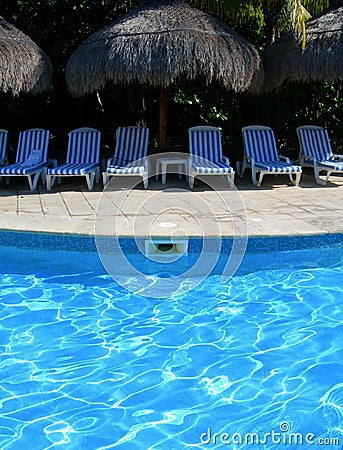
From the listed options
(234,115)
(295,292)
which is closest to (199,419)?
(295,292)

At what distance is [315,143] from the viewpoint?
9.59 m

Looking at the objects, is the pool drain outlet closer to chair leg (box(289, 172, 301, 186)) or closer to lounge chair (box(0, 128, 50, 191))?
lounge chair (box(0, 128, 50, 191))

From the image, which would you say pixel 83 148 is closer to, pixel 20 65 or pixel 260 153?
pixel 20 65

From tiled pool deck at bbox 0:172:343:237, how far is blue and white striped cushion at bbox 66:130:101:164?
1.33 feet

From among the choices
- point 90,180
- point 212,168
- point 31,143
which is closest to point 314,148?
point 212,168

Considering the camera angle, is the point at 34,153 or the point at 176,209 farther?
the point at 34,153

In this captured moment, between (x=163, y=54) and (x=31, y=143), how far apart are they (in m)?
2.65

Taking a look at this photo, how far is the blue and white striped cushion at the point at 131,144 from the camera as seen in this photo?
927 cm

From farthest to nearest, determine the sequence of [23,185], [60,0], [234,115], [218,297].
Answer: [234,115]
[60,0]
[23,185]
[218,297]

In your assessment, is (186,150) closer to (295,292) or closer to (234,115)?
(234,115)

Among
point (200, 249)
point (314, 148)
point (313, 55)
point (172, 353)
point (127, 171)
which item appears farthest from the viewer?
point (314, 148)

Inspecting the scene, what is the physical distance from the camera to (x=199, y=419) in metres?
3.58

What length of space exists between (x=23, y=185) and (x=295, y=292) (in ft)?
16.9

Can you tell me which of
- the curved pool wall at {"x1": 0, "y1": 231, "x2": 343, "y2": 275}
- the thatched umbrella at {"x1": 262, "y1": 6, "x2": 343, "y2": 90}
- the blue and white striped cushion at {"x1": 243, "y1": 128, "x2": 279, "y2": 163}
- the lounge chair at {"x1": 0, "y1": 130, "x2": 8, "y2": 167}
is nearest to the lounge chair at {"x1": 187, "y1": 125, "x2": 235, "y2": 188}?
the blue and white striped cushion at {"x1": 243, "y1": 128, "x2": 279, "y2": 163}
